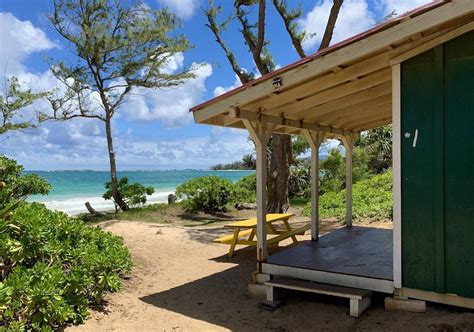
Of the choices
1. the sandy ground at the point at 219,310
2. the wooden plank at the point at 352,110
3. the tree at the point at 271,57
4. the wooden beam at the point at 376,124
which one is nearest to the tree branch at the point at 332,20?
the tree at the point at 271,57

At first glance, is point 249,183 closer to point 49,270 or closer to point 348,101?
point 348,101

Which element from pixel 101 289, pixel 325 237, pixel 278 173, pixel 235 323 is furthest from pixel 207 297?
pixel 278 173

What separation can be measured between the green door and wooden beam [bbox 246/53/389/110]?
12.7 inches

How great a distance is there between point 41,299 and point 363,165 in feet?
57.9

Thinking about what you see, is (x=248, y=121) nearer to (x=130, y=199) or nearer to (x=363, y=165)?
(x=130, y=199)

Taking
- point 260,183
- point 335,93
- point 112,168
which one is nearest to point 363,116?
point 335,93

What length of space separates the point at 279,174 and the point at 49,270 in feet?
31.8

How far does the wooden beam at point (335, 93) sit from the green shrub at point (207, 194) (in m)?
9.71

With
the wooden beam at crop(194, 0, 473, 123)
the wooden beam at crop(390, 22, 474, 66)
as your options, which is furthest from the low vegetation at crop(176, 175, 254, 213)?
the wooden beam at crop(390, 22, 474, 66)

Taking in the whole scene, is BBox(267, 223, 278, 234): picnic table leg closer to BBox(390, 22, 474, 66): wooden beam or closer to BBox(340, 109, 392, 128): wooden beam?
BBox(340, 109, 392, 128): wooden beam

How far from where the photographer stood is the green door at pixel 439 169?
3.78 m

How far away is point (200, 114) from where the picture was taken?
504 centimetres

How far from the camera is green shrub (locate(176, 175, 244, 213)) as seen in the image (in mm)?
15227

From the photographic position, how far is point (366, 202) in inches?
496
